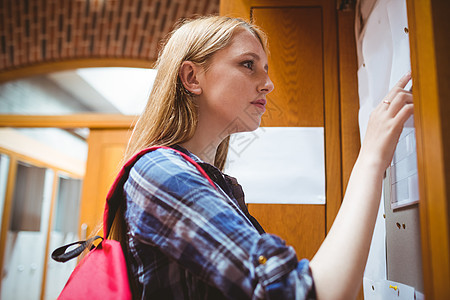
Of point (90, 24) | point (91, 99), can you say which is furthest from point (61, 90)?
point (90, 24)

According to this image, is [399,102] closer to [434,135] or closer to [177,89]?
[434,135]

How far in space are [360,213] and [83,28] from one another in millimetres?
3108

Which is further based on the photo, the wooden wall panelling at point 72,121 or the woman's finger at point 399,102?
the wooden wall panelling at point 72,121

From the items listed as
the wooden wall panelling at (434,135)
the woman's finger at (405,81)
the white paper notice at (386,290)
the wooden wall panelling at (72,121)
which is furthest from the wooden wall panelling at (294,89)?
the wooden wall panelling at (72,121)

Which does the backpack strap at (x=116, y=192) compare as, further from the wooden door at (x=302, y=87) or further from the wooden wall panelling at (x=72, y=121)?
the wooden wall panelling at (x=72, y=121)

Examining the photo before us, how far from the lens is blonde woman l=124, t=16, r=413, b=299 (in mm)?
566

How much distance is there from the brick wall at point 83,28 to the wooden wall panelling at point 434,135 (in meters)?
2.67

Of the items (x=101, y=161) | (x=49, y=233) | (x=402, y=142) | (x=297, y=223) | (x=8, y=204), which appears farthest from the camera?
(x=49, y=233)

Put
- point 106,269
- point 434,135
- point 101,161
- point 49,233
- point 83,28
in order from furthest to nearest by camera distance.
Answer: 1. point 49,233
2. point 101,161
3. point 83,28
4. point 106,269
5. point 434,135

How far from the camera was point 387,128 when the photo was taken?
2.23 feet

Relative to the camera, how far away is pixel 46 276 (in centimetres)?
510

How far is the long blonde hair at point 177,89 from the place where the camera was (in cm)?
87

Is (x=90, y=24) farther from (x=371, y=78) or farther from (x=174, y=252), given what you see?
(x=174, y=252)

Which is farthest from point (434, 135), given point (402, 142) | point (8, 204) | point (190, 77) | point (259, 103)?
point (8, 204)
